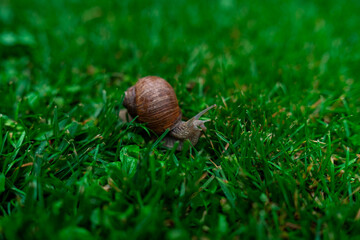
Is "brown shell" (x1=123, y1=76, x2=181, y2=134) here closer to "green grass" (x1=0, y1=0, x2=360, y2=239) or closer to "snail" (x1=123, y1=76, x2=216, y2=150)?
"snail" (x1=123, y1=76, x2=216, y2=150)

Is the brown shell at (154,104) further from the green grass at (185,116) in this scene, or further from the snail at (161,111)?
the green grass at (185,116)

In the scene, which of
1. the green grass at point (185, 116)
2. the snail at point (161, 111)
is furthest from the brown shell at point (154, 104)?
the green grass at point (185, 116)

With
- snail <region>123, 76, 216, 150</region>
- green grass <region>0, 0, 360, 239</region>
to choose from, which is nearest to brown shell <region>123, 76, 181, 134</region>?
snail <region>123, 76, 216, 150</region>

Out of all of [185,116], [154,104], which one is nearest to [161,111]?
[154,104]

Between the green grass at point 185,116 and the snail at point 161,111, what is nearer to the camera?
the green grass at point 185,116

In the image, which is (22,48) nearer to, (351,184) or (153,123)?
(153,123)

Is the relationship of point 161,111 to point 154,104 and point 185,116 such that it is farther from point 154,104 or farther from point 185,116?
point 185,116

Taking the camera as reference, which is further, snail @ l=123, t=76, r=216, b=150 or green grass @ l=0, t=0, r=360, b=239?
snail @ l=123, t=76, r=216, b=150
